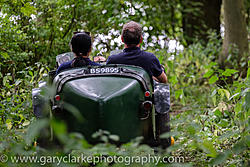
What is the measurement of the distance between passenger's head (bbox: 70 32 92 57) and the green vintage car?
598mm

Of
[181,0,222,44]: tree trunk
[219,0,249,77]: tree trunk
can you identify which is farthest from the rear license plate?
[181,0,222,44]: tree trunk

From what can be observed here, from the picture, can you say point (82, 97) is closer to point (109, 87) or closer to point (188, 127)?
point (109, 87)

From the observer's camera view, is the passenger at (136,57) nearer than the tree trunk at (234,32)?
Yes

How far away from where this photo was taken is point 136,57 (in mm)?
4133

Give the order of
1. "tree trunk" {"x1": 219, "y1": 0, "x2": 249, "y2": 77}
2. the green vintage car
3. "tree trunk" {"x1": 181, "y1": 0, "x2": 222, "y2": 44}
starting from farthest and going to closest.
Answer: "tree trunk" {"x1": 181, "y1": 0, "x2": 222, "y2": 44} < "tree trunk" {"x1": 219, "y1": 0, "x2": 249, "y2": 77} < the green vintage car

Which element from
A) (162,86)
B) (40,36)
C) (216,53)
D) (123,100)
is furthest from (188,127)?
(216,53)

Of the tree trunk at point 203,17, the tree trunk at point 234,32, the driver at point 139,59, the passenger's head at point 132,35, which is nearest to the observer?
the driver at point 139,59

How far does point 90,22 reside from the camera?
846 cm

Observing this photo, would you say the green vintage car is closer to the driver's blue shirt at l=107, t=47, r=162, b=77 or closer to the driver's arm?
the driver's blue shirt at l=107, t=47, r=162, b=77

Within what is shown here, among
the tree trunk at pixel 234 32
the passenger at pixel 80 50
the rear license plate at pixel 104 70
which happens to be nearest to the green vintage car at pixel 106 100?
the rear license plate at pixel 104 70

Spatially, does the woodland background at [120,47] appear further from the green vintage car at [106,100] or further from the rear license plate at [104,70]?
the rear license plate at [104,70]

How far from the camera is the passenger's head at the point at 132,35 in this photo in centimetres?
430

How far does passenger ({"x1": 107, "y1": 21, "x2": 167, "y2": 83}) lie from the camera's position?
4.12m

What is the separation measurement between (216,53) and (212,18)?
11.6 feet
